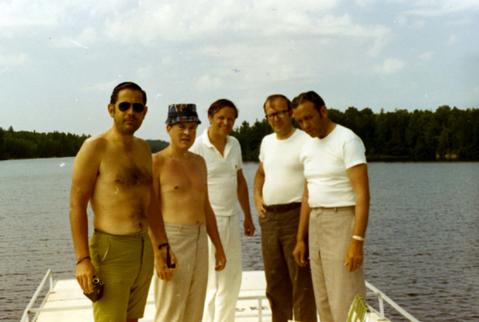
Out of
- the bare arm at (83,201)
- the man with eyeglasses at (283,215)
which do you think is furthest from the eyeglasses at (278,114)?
the bare arm at (83,201)

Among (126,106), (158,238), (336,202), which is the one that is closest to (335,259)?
(336,202)

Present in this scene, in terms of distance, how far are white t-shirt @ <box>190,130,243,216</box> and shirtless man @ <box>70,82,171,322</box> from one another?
1.74 meters

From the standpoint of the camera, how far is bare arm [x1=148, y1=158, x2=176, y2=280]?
409 cm

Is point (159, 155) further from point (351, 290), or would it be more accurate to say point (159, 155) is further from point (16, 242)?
point (16, 242)

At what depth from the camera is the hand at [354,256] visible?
172 inches

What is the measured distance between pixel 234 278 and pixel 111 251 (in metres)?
2.09

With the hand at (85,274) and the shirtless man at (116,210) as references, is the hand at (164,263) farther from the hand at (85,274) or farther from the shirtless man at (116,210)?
the hand at (85,274)

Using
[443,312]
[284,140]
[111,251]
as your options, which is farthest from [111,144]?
[443,312]

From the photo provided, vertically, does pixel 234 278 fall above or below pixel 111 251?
below

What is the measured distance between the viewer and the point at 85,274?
11.4 feet

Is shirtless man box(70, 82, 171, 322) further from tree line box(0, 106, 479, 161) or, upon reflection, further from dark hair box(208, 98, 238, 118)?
tree line box(0, 106, 479, 161)

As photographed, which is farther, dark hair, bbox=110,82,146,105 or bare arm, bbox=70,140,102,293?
dark hair, bbox=110,82,146,105

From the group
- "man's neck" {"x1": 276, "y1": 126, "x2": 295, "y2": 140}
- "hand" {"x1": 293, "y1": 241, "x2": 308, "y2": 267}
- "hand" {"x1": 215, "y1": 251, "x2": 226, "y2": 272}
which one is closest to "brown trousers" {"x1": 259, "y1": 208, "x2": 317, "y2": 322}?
"hand" {"x1": 293, "y1": 241, "x2": 308, "y2": 267}

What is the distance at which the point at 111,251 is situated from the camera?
12.0 ft
